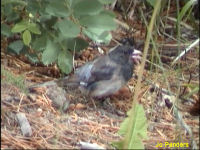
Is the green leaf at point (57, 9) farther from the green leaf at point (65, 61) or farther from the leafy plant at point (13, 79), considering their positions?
the leafy plant at point (13, 79)

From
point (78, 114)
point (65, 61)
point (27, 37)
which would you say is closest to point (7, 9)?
point (27, 37)

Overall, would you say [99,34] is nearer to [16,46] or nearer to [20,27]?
[20,27]

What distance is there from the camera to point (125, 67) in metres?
4.06

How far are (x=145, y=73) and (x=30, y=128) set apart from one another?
137 centimetres

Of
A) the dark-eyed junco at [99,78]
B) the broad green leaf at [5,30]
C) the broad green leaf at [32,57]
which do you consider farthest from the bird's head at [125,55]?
the broad green leaf at [5,30]

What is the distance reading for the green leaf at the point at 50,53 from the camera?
145 inches

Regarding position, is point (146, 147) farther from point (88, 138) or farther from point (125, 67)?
point (125, 67)

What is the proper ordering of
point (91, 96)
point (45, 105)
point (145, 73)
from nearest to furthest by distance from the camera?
point (45, 105) < point (91, 96) < point (145, 73)

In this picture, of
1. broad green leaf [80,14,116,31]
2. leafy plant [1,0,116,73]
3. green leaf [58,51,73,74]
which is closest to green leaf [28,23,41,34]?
leafy plant [1,0,116,73]

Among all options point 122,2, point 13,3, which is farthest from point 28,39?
point 122,2

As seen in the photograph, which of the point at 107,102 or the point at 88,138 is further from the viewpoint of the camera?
the point at 107,102

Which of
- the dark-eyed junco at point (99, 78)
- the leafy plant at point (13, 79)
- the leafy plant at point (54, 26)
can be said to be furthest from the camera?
the dark-eyed junco at point (99, 78)

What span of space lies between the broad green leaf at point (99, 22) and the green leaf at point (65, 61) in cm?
32

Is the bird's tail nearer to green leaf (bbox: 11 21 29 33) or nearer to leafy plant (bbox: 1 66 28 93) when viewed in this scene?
leafy plant (bbox: 1 66 28 93)
